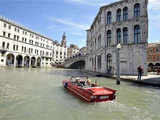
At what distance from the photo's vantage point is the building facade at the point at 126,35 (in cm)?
2156

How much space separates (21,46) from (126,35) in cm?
4126

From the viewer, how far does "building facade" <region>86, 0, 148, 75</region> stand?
21562 millimetres

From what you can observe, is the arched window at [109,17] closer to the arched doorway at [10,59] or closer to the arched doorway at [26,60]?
the arched doorway at [10,59]

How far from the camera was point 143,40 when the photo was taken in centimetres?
2145

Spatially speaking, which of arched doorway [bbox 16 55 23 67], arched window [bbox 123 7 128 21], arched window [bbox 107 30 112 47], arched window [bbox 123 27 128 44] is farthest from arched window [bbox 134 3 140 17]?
arched doorway [bbox 16 55 23 67]

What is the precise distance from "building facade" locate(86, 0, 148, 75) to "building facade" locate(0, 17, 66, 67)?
1390 inches

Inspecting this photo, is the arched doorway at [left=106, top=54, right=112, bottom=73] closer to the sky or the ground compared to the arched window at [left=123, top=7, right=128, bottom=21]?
closer to the ground

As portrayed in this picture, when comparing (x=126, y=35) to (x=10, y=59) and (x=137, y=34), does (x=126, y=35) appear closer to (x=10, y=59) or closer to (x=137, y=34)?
(x=137, y=34)

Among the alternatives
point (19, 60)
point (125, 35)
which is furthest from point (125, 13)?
point (19, 60)

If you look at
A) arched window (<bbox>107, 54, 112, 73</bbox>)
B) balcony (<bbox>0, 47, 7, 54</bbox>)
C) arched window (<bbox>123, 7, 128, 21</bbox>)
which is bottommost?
arched window (<bbox>107, 54, 112, 73</bbox>)

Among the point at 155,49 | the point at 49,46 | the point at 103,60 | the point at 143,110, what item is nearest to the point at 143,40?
the point at 103,60

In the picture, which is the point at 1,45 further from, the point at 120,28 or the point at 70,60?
the point at 120,28

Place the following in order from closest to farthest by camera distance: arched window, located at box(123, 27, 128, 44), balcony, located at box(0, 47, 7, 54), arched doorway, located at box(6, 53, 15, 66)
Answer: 1. arched window, located at box(123, 27, 128, 44)
2. balcony, located at box(0, 47, 7, 54)
3. arched doorway, located at box(6, 53, 15, 66)

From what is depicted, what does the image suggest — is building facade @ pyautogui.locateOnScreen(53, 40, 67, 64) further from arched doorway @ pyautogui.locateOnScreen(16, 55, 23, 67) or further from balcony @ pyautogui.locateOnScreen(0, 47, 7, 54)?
balcony @ pyautogui.locateOnScreen(0, 47, 7, 54)
